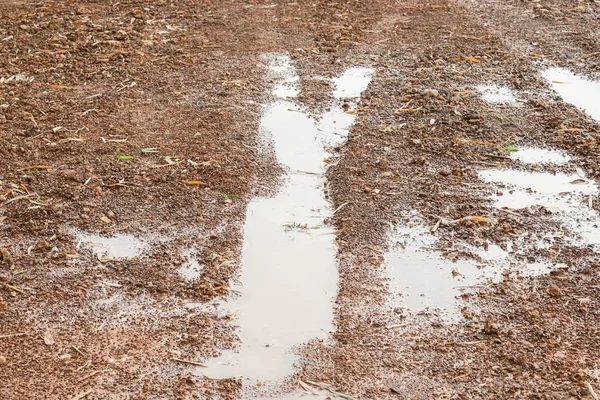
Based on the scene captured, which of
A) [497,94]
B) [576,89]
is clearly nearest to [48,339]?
[497,94]

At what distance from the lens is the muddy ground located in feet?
11.4

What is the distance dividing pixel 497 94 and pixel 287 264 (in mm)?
2801

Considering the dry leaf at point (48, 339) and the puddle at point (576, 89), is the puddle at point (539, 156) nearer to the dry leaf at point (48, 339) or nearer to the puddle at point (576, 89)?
the puddle at point (576, 89)

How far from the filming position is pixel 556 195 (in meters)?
4.84

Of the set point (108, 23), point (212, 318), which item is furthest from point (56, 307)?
point (108, 23)

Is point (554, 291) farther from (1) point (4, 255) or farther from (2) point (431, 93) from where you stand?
(1) point (4, 255)

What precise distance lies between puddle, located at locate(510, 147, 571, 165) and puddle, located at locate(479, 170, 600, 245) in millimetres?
174

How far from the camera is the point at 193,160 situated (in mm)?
5211

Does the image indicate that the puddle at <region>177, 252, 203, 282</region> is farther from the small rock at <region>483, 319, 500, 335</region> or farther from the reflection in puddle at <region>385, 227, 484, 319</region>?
the small rock at <region>483, 319, 500, 335</region>

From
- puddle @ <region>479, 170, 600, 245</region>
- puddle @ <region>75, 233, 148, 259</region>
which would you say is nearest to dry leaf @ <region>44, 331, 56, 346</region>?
puddle @ <region>75, 233, 148, 259</region>

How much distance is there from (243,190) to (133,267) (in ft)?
3.31

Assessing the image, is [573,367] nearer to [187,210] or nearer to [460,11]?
[187,210]

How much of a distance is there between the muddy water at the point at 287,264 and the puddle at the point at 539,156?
1.22 m

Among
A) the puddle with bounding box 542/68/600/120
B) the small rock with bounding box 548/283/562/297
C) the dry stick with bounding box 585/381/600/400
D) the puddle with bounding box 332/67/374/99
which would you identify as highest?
the dry stick with bounding box 585/381/600/400
